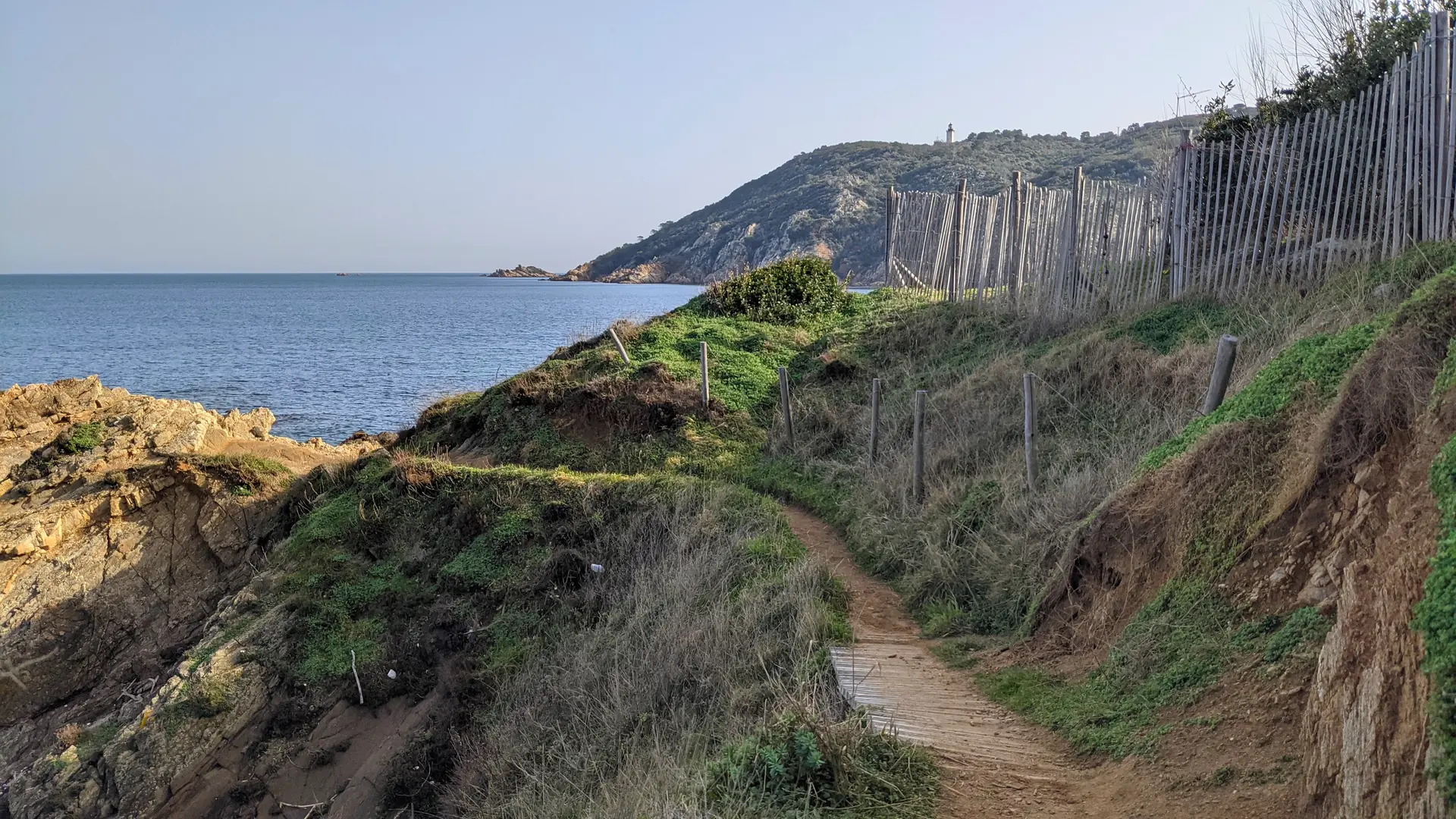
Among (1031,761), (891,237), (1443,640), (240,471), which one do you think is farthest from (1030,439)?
(891,237)

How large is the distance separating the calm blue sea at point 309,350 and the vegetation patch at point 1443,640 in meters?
20.4

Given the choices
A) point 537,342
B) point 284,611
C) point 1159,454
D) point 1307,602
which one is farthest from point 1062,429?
point 537,342

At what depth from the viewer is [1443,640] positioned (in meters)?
3.19

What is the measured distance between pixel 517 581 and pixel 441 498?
2.52 metres

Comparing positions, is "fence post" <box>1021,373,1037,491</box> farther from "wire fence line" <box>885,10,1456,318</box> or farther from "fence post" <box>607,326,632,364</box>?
"fence post" <box>607,326,632,364</box>

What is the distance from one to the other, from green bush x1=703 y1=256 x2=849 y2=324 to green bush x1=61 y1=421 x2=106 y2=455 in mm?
12714

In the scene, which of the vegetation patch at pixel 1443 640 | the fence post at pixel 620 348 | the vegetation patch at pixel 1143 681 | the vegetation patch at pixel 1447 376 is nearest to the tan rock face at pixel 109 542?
the fence post at pixel 620 348

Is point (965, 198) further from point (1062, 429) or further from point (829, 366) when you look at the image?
point (1062, 429)

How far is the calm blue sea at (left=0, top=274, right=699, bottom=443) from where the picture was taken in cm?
3133

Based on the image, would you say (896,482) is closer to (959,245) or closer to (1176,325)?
(1176,325)

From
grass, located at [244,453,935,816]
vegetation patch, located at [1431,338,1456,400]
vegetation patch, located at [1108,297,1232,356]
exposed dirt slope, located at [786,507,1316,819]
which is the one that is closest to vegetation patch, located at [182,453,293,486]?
grass, located at [244,453,935,816]

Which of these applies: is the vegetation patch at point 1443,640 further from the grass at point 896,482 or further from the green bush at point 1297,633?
the grass at point 896,482

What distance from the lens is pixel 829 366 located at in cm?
1783

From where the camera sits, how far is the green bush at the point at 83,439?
1634 cm
